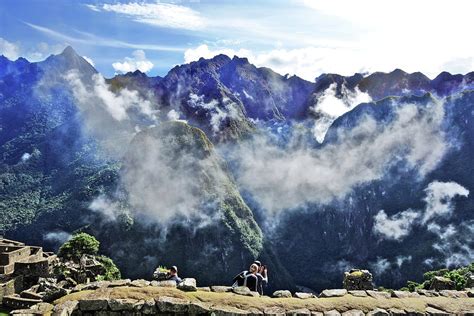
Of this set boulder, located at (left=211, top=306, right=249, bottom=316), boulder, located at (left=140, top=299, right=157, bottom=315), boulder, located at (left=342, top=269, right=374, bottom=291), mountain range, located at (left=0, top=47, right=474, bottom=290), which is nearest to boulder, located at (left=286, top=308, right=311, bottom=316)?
boulder, located at (left=211, top=306, right=249, bottom=316)

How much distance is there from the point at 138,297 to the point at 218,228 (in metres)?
143

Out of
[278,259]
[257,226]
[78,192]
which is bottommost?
[278,259]

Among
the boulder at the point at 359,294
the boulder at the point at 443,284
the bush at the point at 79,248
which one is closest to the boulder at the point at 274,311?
the boulder at the point at 359,294

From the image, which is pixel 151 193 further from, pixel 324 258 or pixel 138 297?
pixel 138 297

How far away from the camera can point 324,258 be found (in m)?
174

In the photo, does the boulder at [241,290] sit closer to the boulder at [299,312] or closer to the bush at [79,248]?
the boulder at [299,312]

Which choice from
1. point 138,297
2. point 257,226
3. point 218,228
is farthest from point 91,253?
point 257,226

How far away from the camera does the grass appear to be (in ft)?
50.8

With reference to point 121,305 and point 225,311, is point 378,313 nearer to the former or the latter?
point 225,311

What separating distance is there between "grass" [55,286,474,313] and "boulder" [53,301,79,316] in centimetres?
38

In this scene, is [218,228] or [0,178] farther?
[0,178]

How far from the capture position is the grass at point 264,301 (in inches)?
609

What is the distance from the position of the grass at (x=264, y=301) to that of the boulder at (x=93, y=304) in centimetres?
32

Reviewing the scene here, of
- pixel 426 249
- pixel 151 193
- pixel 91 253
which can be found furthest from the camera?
pixel 151 193
